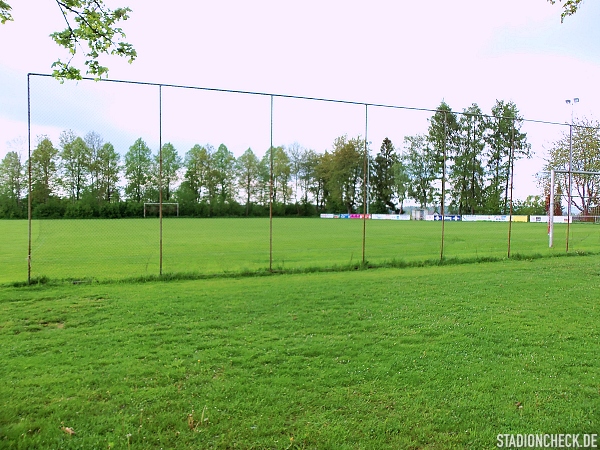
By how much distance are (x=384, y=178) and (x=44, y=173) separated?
58.3 metres

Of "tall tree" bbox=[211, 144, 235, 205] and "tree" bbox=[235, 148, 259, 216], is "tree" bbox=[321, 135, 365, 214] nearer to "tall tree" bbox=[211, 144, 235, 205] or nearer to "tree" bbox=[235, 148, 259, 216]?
"tall tree" bbox=[211, 144, 235, 205]

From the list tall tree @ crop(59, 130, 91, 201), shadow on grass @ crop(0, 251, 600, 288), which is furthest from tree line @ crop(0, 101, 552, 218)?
shadow on grass @ crop(0, 251, 600, 288)

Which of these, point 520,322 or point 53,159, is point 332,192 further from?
point 520,322

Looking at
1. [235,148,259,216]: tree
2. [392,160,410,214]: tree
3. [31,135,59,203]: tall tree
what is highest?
[392,160,410,214]: tree

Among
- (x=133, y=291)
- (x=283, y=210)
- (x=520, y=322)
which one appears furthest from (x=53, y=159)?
(x=283, y=210)

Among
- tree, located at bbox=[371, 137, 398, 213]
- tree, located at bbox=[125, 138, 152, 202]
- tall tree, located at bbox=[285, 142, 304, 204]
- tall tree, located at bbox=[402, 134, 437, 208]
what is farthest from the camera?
tree, located at bbox=[371, 137, 398, 213]

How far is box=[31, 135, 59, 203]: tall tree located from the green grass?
6.21 m

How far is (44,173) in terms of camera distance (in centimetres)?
1205

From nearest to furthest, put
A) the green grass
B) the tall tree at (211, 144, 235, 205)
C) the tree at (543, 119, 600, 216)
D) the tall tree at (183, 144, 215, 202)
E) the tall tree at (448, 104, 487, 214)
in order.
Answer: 1. the green grass
2. the tree at (543, 119, 600, 216)
3. the tall tree at (183, 144, 215, 202)
4. the tall tree at (211, 144, 235, 205)
5. the tall tree at (448, 104, 487, 214)

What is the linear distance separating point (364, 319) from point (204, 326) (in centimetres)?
204

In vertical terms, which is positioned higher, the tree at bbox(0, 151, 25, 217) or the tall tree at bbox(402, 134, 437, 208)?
the tall tree at bbox(402, 134, 437, 208)

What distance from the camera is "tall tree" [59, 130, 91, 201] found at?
1051 centimetres

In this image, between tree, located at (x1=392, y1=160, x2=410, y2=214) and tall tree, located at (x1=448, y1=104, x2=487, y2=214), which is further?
tree, located at (x1=392, y1=160, x2=410, y2=214)

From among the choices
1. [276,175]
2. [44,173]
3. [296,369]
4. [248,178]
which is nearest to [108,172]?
[44,173]
